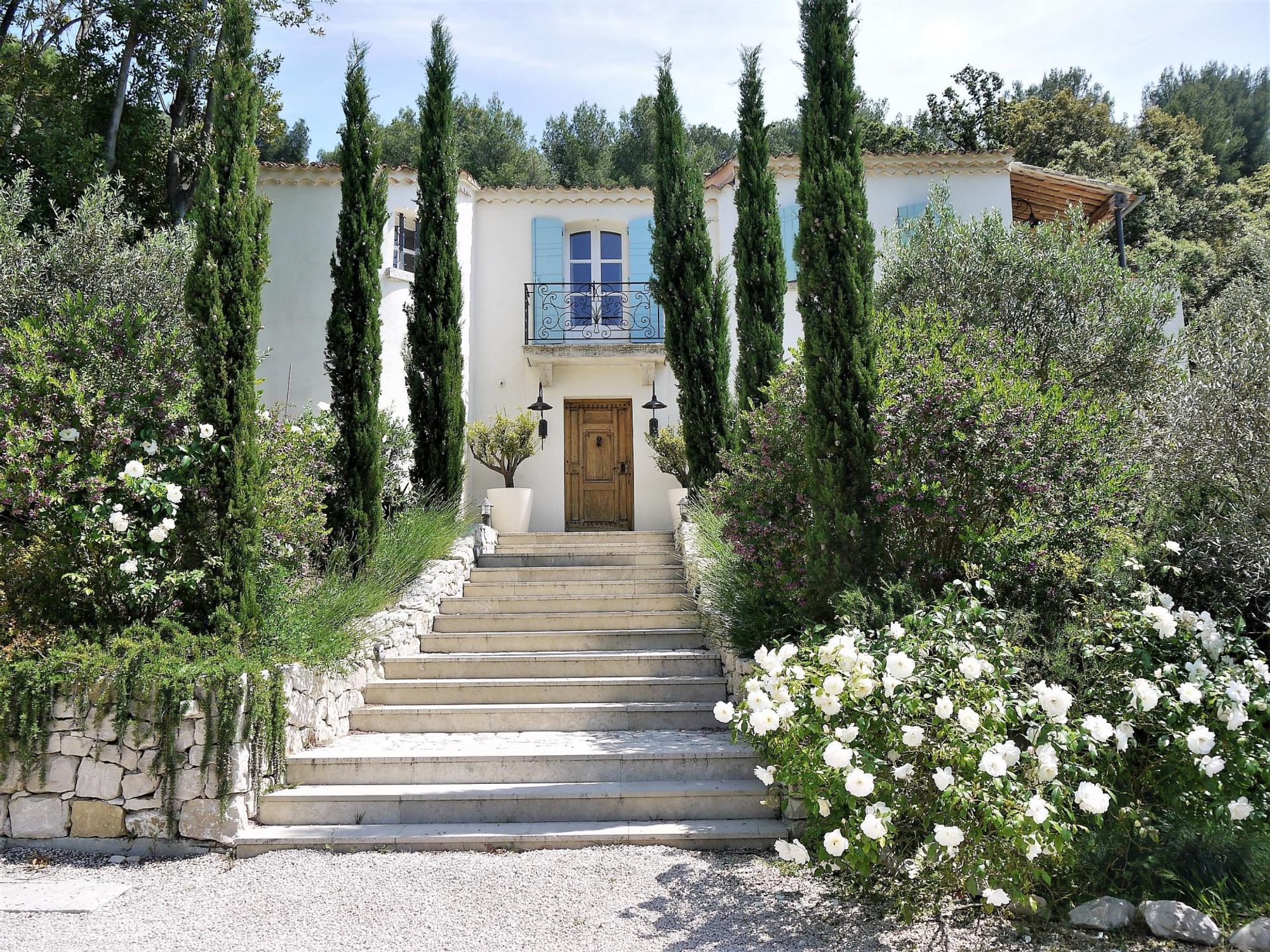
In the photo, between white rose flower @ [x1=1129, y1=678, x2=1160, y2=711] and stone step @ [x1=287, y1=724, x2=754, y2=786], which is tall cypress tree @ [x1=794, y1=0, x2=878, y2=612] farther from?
white rose flower @ [x1=1129, y1=678, x2=1160, y2=711]

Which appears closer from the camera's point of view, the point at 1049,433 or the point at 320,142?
the point at 1049,433

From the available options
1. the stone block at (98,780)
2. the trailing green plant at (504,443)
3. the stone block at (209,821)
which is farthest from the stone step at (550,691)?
the trailing green plant at (504,443)

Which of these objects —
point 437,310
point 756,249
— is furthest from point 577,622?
point 756,249

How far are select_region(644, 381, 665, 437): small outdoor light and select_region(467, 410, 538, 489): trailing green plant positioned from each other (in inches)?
84.6

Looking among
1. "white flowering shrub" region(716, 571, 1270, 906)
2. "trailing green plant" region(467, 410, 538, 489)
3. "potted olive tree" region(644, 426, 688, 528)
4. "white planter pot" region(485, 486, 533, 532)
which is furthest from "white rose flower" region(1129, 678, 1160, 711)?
"trailing green plant" region(467, 410, 538, 489)

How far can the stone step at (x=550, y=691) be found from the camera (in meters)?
6.35

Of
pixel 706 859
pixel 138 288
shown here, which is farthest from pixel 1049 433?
pixel 138 288

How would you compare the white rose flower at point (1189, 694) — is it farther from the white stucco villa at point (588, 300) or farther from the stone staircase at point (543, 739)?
the white stucco villa at point (588, 300)

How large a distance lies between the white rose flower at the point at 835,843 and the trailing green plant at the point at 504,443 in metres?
8.35

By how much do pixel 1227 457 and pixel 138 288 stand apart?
30.6ft

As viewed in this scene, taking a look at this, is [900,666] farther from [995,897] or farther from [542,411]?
[542,411]

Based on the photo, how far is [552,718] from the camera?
6.05 m

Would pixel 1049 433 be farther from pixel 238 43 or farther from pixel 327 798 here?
pixel 238 43

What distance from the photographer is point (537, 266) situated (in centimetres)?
1330
